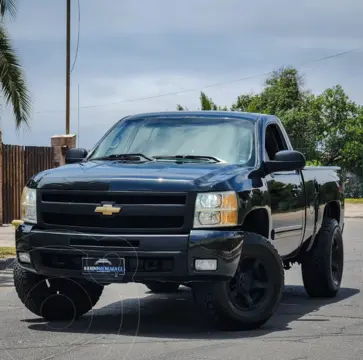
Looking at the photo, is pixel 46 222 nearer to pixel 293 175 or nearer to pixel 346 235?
pixel 293 175

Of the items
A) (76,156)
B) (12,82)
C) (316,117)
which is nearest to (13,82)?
(12,82)

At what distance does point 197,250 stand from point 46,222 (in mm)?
1401

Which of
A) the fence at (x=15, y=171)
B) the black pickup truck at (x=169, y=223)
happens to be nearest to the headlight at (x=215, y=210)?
the black pickup truck at (x=169, y=223)

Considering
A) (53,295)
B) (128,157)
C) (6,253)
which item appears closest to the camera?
(53,295)

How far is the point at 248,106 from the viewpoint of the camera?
75.6m

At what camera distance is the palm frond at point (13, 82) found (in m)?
21.9

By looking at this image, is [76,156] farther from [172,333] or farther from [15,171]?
[15,171]

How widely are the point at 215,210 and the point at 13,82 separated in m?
15.0

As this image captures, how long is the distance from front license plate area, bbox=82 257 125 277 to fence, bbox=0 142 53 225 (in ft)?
61.5

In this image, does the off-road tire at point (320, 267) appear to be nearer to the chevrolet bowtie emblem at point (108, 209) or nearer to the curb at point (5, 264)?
the chevrolet bowtie emblem at point (108, 209)

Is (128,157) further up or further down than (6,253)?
further up

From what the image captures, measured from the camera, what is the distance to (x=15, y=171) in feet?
90.0

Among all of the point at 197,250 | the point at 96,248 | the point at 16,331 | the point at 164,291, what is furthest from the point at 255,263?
the point at 164,291

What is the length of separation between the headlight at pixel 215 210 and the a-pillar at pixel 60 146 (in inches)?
813
